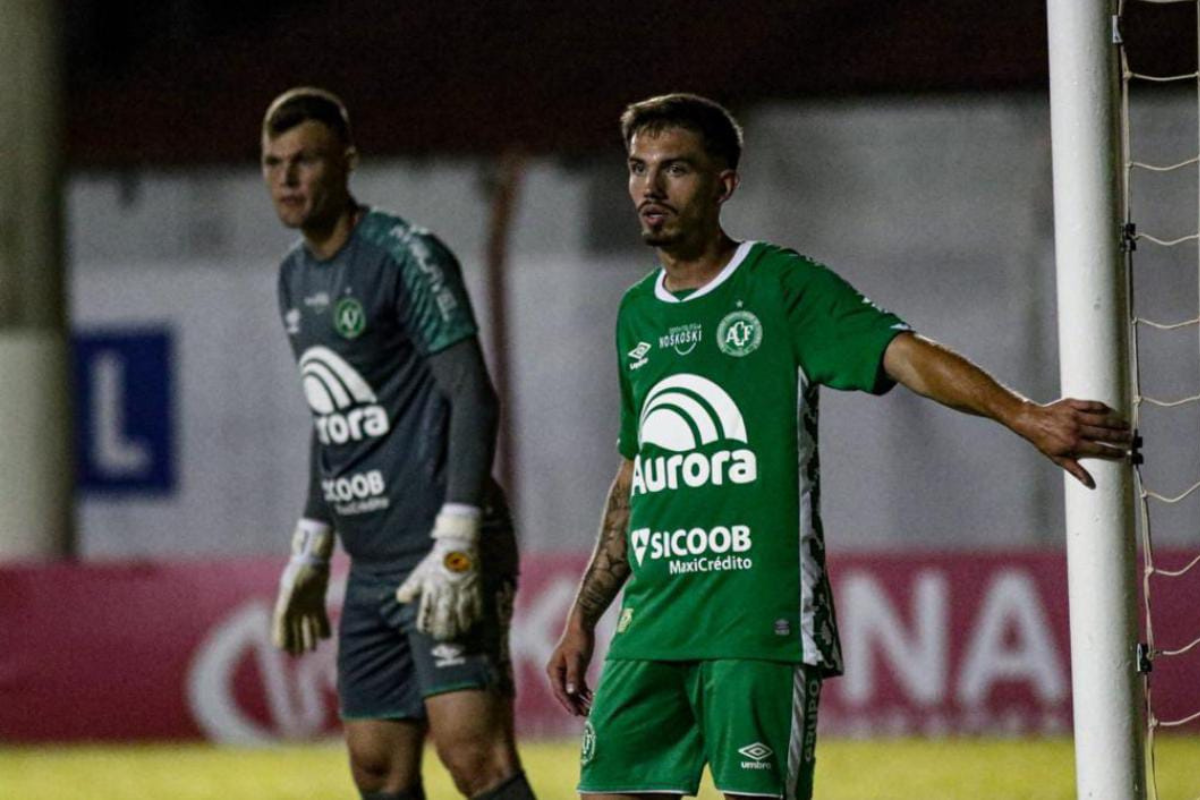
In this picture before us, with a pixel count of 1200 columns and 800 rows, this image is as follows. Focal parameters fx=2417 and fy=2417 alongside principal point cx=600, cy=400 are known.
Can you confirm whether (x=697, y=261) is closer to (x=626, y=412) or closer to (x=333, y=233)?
(x=626, y=412)

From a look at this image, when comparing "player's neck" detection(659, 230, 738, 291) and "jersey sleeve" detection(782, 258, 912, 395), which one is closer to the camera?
"jersey sleeve" detection(782, 258, 912, 395)

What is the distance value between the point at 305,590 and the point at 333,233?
1008 mm

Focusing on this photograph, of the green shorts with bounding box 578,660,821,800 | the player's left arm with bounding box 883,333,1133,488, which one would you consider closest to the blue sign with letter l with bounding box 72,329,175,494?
the green shorts with bounding box 578,660,821,800

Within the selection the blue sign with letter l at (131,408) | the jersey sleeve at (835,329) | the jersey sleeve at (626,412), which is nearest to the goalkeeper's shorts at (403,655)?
the jersey sleeve at (626,412)

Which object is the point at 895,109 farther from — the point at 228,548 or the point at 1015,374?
the point at 228,548

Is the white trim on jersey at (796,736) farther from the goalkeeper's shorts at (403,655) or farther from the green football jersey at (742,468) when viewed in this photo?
the goalkeeper's shorts at (403,655)

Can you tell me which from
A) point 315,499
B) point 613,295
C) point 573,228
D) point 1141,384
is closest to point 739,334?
point 315,499

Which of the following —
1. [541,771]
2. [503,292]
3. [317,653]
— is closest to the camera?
[541,771]

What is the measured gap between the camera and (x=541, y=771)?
34.8ft

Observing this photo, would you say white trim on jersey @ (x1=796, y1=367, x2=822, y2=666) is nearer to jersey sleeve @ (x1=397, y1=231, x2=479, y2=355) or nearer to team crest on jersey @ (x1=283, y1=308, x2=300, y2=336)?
jersey sleeve @ (x1=397, y1=231, x2=479, y2=355)

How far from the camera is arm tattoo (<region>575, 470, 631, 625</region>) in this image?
521 centimetres

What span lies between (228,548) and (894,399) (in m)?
5.10

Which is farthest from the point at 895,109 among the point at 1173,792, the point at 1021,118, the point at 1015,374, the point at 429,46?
the point at 1173,792

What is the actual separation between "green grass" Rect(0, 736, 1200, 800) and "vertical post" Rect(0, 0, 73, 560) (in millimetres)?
2705
